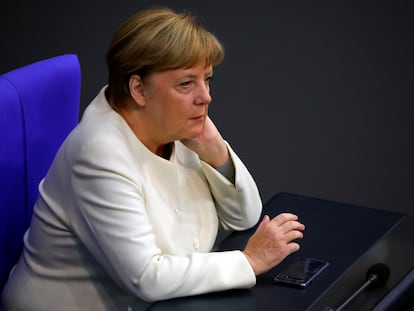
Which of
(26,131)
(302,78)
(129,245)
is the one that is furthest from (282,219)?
(302,78)

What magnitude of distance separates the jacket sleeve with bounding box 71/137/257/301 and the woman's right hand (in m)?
0.03

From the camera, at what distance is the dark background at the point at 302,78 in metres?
3.87

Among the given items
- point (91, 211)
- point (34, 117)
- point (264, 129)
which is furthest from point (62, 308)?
point (264, 129)

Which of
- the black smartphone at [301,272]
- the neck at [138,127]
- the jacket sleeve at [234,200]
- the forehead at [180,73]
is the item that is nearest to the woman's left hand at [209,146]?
the jacket sleeve at [234,200]

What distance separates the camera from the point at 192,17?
2.42 meters

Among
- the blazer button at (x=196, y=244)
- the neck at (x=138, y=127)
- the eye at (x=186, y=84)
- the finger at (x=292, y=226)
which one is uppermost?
the eye at (x=186, y=84)

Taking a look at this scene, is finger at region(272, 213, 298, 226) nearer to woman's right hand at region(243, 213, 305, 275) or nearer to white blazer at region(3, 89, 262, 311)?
woman's right hand at region(243, 213, 305, 275)

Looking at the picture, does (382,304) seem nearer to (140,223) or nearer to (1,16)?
(140,223)

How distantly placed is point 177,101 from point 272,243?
0.38 m

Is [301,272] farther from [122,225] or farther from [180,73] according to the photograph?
[180,73]

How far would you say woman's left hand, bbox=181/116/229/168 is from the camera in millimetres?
2619

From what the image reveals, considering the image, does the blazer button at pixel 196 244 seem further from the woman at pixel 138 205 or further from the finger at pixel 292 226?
the finger at pixel 292 226

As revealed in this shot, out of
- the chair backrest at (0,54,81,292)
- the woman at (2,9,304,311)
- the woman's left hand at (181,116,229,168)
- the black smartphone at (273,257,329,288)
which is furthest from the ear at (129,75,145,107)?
the black smartphone at (273,257,329,288)

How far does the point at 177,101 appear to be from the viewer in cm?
239
